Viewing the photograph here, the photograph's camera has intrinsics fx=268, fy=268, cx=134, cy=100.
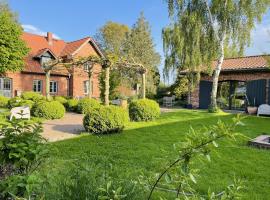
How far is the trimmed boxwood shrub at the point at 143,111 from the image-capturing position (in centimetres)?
1180

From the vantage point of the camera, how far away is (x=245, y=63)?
731 inches

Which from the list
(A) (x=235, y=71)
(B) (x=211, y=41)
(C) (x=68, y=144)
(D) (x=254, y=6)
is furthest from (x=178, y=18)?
(C) (x=68, y=144)

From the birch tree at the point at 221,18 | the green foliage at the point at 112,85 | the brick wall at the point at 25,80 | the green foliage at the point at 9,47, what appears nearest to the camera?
the birch tree at the point at 221,18

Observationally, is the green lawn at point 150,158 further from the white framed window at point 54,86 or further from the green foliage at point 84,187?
the white framed window at point 54,86

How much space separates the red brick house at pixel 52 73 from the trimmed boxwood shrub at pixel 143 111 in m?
11.5

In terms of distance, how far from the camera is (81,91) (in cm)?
2770

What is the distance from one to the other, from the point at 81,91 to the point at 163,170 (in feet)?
87.8

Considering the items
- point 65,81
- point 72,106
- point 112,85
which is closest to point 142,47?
point 65,81

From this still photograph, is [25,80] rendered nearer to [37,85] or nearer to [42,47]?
[37,85]

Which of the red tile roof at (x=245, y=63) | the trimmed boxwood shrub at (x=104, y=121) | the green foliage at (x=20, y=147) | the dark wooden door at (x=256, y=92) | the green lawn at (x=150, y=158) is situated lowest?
the green lawn at (x=150, y=158)

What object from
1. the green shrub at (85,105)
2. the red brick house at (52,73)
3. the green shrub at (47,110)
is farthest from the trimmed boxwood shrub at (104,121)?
the red brick house at (52,73)

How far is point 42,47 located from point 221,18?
18.9 meters

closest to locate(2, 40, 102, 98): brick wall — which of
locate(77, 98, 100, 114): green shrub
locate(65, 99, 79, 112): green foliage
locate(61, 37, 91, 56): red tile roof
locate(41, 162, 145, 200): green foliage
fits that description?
locate(61, 37, 91, 56): red tile roof

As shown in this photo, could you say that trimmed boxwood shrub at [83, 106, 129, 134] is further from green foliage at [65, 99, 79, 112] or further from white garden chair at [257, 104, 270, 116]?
white garden chair at [257, 104, 270, 116]
